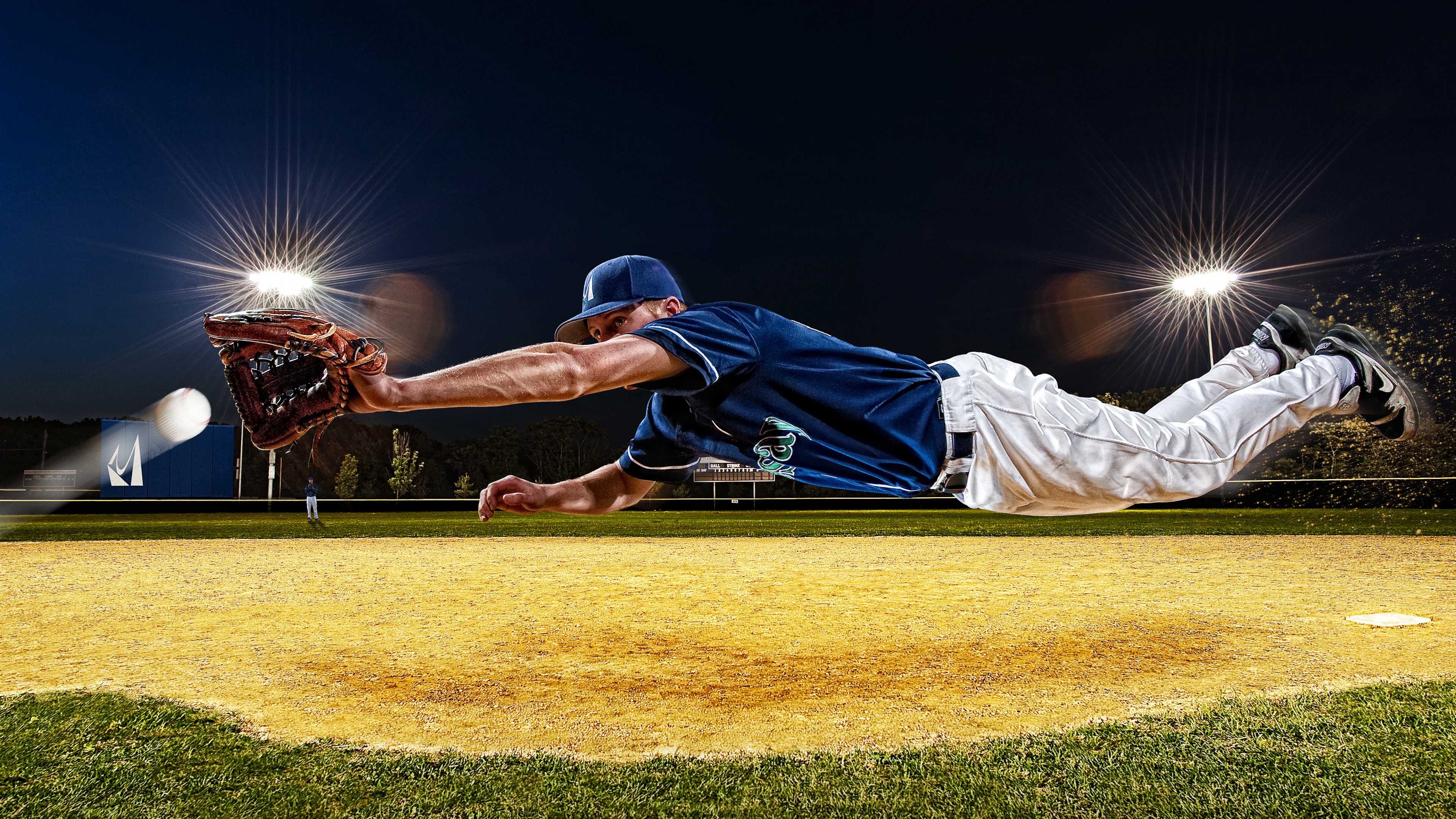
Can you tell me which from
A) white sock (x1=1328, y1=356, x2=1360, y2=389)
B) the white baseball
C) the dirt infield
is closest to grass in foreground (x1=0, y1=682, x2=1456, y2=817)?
the dirt infield

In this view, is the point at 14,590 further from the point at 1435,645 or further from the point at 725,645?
the point at 1435,645

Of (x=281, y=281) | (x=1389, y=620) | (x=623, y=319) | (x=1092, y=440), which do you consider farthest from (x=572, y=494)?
(x=281, y=281)

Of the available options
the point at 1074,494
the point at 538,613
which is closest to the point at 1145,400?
the point at 538,613

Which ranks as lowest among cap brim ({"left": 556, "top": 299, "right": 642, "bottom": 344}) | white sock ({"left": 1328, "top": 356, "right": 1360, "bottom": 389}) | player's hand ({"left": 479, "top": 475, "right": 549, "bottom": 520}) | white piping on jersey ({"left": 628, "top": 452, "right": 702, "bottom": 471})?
player's hand ({"left": 479, "top": 475, "right": 549, "bottom": 520})

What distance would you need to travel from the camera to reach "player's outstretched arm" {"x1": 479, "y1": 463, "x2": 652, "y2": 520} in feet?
10.9

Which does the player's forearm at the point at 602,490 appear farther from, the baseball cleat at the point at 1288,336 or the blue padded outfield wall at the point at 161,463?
the blue padded outfield wall at the point at 161,463

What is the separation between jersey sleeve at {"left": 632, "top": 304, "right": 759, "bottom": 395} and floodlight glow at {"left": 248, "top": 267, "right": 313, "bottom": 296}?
30.1m

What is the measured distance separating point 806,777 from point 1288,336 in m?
2.83

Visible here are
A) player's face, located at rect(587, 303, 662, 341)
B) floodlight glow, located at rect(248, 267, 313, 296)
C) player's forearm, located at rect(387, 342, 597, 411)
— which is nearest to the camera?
player's forearm, located at rect(387, 342, 597, 411)

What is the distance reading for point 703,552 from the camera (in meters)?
13.7

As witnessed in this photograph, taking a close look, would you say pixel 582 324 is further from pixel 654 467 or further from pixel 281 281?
pixel 281 281

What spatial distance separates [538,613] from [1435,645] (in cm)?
728

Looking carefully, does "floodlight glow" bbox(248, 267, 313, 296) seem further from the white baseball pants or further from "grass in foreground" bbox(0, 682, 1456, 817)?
the white baseball pants

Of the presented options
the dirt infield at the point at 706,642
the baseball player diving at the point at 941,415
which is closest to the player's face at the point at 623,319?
the baseball player diving at the point at 941,415
